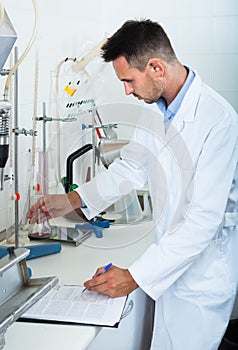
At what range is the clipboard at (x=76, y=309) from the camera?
1274 millimetres

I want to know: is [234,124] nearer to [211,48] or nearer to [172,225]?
[172,225]

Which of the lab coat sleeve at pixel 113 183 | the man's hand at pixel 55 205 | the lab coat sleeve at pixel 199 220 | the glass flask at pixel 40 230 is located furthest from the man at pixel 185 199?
the glass flask at pixel 40 230

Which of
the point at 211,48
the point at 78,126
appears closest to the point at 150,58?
the point at 78,126

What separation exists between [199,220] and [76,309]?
0.41 metres

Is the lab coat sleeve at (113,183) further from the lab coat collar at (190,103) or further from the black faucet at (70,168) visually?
the lab coat collar at (190,103)

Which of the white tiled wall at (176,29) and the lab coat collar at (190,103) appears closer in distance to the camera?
the lab coat collar at (190,103)

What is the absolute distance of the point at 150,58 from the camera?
1.57m

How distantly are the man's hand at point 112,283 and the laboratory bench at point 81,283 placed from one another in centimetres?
9

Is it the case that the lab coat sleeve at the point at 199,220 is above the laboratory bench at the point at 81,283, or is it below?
above

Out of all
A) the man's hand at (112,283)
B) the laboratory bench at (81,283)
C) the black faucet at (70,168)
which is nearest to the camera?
the laboratory bench at (81,283)

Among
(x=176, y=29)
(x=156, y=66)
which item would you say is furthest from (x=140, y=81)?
(x=176, y=29)

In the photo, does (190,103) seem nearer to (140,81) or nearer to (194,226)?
(140,81)

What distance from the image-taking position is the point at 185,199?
158cm

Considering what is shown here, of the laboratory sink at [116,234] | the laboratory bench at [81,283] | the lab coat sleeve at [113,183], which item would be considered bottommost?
the laboratory bench at [81,283]
